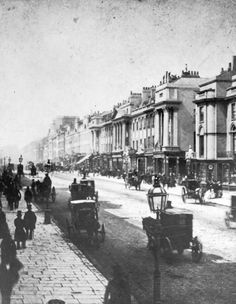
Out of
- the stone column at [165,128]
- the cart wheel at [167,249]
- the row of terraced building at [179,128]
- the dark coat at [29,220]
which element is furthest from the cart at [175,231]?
the stone column at [165,128]

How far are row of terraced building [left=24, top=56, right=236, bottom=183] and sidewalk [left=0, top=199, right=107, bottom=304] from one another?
3068cm

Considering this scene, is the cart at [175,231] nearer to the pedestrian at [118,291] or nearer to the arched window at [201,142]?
the pedestrian at [118,291]

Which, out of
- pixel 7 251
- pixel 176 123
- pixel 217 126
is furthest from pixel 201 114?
pixel 7 251

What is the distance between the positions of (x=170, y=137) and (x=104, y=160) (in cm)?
3437

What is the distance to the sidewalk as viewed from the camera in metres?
9.14

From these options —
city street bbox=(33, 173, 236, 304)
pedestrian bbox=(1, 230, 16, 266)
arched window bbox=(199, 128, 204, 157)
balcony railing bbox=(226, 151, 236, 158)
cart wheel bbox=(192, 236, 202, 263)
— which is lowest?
city street bbox=(33, 173, 236, 304)

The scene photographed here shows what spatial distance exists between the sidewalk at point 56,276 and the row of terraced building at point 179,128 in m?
30.7

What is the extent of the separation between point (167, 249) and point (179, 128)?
4688cm

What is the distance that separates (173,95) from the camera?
195ft

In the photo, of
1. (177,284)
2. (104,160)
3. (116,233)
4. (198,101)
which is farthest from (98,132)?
(177,284)

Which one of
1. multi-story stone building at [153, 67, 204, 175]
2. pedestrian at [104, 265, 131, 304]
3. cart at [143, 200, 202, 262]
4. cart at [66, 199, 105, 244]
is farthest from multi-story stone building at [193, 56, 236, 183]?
pedestrian at [104, 265, 131, 304]

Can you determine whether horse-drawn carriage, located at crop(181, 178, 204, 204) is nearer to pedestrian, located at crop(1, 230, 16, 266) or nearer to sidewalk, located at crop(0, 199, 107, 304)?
sidewalk, located at crop(0, 199, 107, 304)

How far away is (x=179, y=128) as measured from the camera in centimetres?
5944

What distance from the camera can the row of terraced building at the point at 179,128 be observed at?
157 feet
